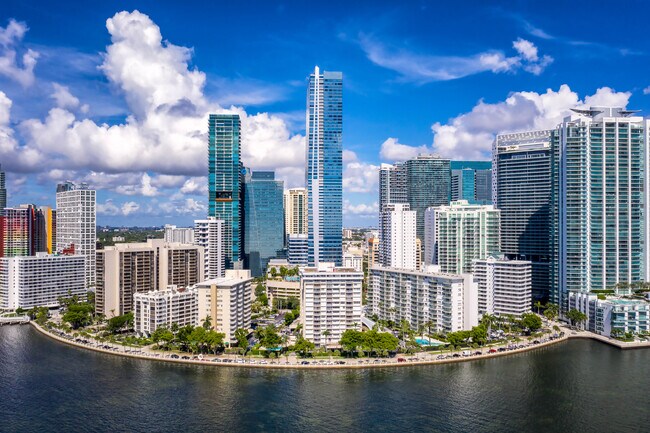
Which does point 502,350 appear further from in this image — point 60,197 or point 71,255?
point 60,197

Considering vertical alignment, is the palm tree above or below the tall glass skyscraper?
below

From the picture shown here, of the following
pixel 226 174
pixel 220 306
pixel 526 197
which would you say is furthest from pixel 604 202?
pixel 226 174

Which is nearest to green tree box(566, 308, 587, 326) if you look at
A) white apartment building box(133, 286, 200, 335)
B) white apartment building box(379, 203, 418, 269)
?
white apartment building box(379, 203, 418, 269)

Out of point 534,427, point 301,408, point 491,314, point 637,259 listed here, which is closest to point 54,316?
point 301,408

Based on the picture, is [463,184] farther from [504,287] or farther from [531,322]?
[531,322]

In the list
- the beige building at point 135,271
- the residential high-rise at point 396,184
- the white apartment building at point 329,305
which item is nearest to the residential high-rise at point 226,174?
the beige building at point 135,271

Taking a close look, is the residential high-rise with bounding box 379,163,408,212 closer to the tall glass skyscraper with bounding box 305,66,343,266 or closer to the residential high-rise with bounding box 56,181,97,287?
the tall glass skyscraper with bounding box 305,66,343,266
